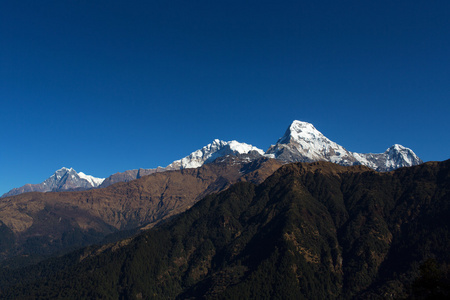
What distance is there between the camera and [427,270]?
137125 mm

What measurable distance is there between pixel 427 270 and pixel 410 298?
1202 centimetres

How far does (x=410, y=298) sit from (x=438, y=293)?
14081 mm

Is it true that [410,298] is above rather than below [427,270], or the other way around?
below

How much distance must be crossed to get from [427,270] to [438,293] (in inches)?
440

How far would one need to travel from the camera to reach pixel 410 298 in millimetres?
139125

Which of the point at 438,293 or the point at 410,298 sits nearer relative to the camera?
the point at 438,293

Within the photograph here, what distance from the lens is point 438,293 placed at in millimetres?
127000

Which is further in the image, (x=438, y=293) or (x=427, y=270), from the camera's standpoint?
(x=427, y=270)
